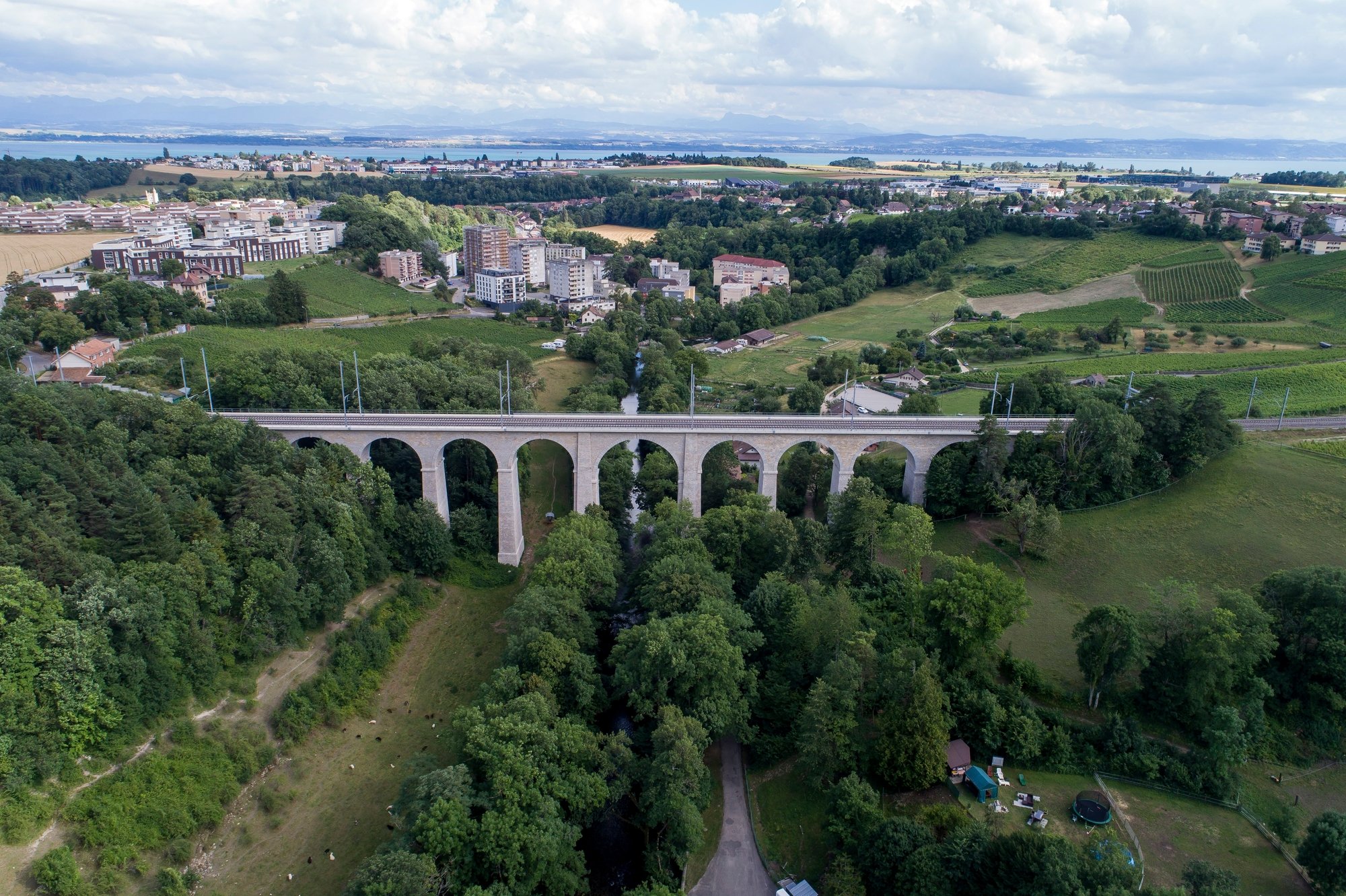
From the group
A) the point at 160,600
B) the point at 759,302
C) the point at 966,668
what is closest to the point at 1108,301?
the point at 759,302

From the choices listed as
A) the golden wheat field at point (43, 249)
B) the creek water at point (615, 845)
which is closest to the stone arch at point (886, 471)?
the creek water at point (615, 845)

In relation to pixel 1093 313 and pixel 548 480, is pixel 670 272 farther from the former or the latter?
pixel 548 480

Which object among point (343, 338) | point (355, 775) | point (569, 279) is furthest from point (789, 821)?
point (569, 279)

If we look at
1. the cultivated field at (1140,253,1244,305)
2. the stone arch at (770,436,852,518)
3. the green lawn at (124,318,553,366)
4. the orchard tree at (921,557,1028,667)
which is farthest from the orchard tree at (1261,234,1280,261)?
the orchard tree at (921,557,1028,667)

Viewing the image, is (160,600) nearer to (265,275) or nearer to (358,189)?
(265,275)

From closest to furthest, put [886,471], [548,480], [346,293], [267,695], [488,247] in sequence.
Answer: [267,695]
[886,471]
[548,480]
[346,293]
[488,247]

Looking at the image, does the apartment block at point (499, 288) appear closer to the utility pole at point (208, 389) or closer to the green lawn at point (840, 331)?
the green lawn at point (840, 331)
